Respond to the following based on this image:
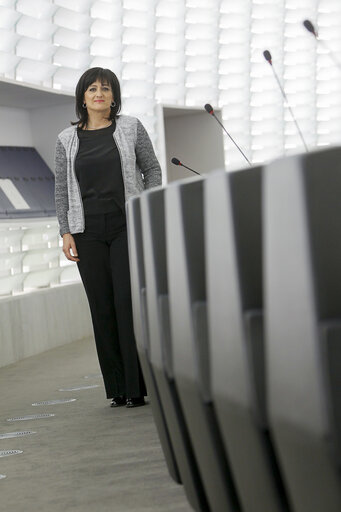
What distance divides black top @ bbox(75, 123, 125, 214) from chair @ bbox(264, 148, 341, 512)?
10.2ft

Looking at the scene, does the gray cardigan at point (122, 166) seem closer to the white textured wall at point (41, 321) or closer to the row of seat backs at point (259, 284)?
the white textured wall at point (41, 321)

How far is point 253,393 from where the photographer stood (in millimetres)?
1679

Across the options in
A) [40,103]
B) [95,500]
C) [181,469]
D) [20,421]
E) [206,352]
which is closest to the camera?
[206,352]

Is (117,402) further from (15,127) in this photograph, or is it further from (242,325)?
(15,127)

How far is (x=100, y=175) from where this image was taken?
469cm

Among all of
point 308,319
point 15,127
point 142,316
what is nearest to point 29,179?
point 15,127

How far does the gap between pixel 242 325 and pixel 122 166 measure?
3.03 m

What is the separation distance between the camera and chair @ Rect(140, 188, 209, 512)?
7.61 ft

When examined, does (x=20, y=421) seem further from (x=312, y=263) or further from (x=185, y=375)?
(x=312, y=263)

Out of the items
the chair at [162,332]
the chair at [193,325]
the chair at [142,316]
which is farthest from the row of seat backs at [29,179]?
the chair at [193,325]

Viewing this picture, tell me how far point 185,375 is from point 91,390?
332 centimetres

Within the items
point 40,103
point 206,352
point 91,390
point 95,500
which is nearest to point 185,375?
point 206,352

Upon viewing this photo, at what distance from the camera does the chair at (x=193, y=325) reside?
6.58 ft

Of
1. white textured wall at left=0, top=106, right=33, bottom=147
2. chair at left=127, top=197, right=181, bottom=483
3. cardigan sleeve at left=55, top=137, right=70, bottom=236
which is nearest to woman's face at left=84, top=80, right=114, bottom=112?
cardigan sleeve at left=55, top=137, right=70, bottom=236
